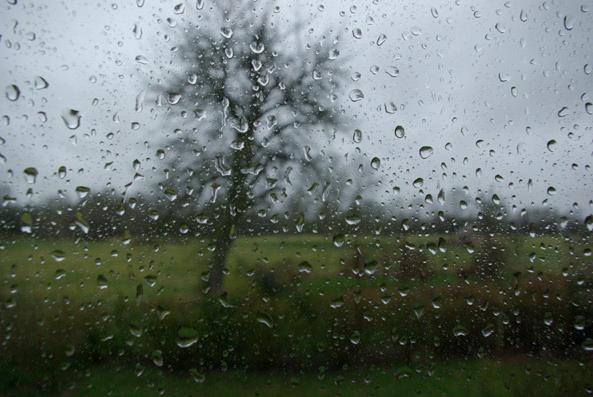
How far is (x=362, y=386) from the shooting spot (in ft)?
4.90

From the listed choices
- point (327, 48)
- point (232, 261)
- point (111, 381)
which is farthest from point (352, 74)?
point (111, 381)

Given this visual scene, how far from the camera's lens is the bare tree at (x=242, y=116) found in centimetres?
149

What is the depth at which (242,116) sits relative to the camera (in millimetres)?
1545

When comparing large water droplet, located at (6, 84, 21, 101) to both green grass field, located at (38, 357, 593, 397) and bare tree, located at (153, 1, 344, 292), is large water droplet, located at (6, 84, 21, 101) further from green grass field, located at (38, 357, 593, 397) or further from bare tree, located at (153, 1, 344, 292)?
green grass field, located at (38, 357, 593, 397)

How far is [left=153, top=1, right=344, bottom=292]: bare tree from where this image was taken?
4.89 feet

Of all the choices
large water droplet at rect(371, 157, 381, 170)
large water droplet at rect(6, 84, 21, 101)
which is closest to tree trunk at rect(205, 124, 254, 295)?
large water droplet at rect(371, 157, 381, 170)

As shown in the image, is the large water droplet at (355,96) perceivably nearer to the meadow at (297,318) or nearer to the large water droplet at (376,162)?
the large water droplet at (376,162)

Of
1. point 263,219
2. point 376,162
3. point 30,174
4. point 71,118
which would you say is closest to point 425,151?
point 376,162

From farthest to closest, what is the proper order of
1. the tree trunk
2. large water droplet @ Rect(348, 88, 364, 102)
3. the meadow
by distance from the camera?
large water droplet @ Rect(348, 88, 364, 102) → the tree trunk → the meadow

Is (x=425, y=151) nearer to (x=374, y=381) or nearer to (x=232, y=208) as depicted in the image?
(x=232, y=208)

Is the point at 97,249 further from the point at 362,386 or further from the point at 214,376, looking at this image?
the point at 362,386

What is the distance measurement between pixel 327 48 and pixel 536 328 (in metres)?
1.33

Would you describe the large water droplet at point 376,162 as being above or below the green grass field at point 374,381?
above

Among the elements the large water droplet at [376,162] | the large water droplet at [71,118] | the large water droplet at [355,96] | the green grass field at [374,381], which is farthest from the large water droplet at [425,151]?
the large water droplet at [71,118]
